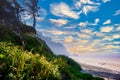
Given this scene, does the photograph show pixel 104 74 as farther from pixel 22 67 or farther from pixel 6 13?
pixel 22 67

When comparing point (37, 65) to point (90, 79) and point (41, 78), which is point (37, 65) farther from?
point (90, 79)

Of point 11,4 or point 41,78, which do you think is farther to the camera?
point 11,4

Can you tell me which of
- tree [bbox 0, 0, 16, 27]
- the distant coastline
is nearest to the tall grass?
the distant coastline

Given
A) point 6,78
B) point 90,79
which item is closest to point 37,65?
point 6,78

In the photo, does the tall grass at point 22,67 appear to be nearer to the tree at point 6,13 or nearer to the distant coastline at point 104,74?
the distant coastline at point 104,74

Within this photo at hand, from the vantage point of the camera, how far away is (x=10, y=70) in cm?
1155

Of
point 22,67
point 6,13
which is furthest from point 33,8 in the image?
point 22,67

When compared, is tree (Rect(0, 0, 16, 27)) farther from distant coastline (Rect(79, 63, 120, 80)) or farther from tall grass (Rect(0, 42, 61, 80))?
tall grass (Rect(0, 42, 61, 80))

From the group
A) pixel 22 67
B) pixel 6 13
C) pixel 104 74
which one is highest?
pixel 6 13

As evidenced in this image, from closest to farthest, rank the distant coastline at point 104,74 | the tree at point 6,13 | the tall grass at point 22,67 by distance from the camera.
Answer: the tall grass at point 22,67
the distant coastline at point 104,74
the tree at point 6,13

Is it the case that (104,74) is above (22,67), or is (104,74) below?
below

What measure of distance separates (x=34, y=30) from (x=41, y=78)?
38.3 m

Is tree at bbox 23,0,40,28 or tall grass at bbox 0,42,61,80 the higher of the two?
tree at bbox 23,0,40,28

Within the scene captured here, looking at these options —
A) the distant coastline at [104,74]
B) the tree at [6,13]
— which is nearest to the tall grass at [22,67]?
the distant coastline at [104,74]
